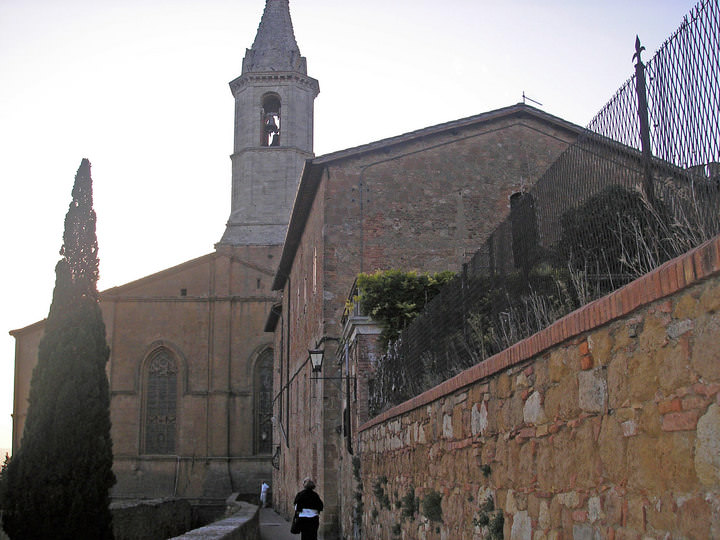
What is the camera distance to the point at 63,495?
21.6m

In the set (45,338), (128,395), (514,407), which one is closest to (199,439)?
(128,395)

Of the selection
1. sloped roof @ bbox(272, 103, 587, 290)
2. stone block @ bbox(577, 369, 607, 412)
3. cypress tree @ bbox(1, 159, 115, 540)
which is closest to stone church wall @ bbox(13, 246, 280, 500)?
cypress tree @ bbox(1, 159, 115, 540)

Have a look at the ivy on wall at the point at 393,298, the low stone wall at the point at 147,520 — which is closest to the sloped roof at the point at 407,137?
the ivy on wall at the point at 393,298

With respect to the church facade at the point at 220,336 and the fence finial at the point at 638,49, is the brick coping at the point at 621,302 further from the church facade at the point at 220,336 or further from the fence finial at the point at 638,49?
the church facade at the point at 220,336

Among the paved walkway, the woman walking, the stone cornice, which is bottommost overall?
the paved walkway

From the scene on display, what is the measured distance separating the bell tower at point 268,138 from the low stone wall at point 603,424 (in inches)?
1514

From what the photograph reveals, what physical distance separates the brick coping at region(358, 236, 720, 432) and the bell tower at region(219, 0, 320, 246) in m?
39.3

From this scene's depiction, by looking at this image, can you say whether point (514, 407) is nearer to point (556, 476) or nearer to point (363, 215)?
point (556, 476)

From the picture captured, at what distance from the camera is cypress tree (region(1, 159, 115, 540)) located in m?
21.5

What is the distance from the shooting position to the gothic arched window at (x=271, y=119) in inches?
1832

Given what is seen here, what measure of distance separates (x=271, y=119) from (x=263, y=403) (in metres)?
14.8

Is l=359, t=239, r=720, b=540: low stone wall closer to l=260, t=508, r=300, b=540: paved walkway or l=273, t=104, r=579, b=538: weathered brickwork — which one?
l=273, t=104, r=579, b=538: weathered brickwork

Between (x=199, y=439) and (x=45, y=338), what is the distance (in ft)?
62.5

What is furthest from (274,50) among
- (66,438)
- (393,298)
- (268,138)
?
(393,298)
